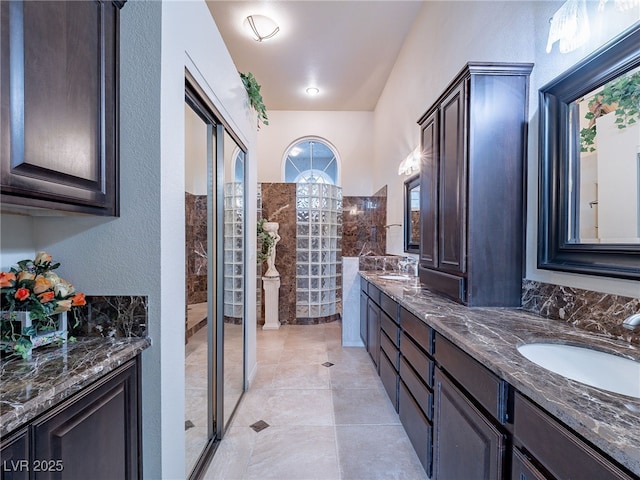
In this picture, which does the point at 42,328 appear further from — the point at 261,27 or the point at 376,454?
the point at 261,27

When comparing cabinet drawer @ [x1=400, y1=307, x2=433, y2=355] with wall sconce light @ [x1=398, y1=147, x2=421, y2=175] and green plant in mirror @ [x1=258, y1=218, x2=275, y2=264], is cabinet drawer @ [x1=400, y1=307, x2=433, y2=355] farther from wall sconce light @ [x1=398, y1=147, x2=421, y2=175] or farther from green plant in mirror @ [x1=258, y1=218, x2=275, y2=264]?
green plant in mirror @ [x1=258, y1=218, x2=275, y2=264]

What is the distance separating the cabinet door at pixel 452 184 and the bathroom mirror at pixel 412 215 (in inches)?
41.8

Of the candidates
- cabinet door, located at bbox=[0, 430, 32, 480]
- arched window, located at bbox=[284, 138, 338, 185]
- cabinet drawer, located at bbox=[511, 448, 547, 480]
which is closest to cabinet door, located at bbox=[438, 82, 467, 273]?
cabinet drawer, located at bbox=[511, 448, 547, 480]

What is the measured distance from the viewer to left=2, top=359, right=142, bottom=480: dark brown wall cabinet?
62 cm

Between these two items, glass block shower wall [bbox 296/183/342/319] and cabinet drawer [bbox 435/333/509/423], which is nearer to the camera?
cabinet drawer [bbox 435/333/509/423]

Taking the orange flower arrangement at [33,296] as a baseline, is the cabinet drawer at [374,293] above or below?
below

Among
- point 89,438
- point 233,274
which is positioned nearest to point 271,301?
point 233,274

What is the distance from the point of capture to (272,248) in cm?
414

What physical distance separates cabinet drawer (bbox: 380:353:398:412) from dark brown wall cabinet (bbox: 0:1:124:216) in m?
1.92

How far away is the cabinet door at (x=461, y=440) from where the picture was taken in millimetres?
872

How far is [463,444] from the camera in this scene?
1.06 metres

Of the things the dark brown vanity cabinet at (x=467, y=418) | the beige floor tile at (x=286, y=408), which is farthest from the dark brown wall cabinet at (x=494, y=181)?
the beige floor tile at (x=286, y=408)

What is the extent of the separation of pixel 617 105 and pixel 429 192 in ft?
3.38

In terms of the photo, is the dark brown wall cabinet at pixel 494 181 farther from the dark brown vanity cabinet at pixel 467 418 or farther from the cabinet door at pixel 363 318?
the cabinet door at pixel 363 318
